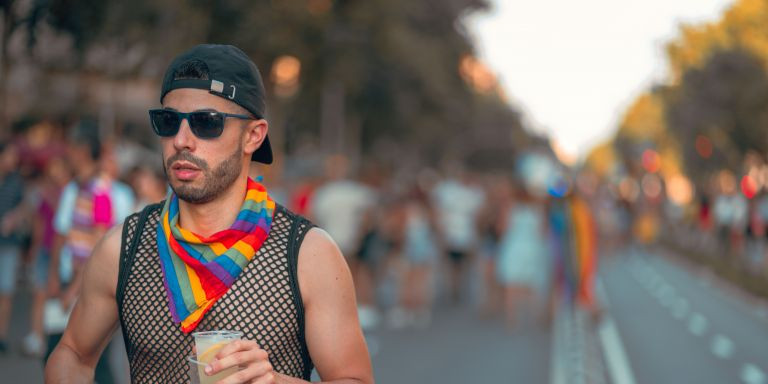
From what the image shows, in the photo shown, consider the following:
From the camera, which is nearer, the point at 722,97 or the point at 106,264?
the point at 106,264

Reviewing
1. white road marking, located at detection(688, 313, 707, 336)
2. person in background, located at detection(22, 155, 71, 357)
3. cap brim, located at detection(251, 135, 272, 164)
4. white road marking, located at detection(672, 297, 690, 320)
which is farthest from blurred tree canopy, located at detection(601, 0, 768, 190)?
cap brim, located at detection(251, 135, 272, 164)

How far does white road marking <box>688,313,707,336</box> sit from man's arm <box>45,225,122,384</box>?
12.8 meters

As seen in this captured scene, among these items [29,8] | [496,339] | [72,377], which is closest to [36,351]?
[29,8]

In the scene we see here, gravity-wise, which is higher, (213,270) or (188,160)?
(188,160)

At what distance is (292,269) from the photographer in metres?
2.97

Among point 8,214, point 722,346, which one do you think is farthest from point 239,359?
point 722,346

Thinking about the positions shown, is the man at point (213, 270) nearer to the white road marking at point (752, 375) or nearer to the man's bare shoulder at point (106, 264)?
the man's bare shoulder at point (106, 264)

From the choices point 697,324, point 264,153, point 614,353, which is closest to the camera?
point 264,153

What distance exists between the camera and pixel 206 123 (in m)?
2.98

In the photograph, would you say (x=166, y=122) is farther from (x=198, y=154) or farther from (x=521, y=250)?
(x=521, y=250)

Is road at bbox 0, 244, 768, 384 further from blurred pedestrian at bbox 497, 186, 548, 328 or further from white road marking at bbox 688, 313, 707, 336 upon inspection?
blurred pedestrian at bbox 497, 186, 548, 328

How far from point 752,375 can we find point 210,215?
934 cm

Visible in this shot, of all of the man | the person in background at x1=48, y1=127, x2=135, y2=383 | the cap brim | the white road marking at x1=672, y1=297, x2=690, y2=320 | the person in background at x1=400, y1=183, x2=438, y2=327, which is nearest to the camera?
the man

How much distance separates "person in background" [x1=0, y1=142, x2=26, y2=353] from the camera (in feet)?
34.7
